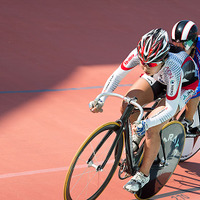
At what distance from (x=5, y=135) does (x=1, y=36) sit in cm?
405

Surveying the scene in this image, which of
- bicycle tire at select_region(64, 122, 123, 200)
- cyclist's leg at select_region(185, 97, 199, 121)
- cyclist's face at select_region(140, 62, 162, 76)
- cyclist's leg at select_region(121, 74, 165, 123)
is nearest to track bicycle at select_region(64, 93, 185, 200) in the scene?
bicycle tire at select_region(64, 122, 123, 200)

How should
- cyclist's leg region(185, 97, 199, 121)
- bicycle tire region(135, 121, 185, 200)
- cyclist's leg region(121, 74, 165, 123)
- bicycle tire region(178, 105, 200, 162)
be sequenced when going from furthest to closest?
bicycle tire region(178, 105, 200, 162) < cyclist's leg region(185, 97, 199, 121) < bicycle tire region(135, 121, 185, 200) < cyclist's leg region(121, 74, 165, 123)

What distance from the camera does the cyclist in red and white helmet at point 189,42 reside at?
509 centimetres

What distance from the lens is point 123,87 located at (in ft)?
26.7

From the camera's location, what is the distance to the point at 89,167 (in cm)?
455

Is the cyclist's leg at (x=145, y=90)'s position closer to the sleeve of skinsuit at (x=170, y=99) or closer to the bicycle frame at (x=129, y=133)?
the bicycle frame at (x=129, y=133)

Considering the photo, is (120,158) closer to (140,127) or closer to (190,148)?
(140,127)

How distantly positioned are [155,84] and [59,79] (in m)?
3.50

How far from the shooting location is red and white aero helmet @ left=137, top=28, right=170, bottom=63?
13.6 feet

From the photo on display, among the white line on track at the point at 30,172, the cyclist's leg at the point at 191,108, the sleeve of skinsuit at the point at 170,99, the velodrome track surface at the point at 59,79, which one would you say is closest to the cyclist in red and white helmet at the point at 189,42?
the cyclist's leg at the point at 191,108

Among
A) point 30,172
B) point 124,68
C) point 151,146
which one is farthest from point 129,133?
point 30,172

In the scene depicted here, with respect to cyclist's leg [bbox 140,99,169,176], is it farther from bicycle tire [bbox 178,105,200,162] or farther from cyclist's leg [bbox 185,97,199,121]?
bicycle tire [bbox 178,105,200,162]

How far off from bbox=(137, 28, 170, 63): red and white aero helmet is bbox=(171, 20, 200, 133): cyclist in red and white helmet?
2.98 feet

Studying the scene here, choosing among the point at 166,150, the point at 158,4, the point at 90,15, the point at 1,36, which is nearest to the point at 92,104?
the point at 166,150
